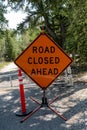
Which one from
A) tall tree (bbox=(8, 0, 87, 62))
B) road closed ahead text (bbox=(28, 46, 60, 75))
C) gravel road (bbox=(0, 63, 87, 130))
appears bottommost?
gravel road (bbox=(0, 63, 87, 130))

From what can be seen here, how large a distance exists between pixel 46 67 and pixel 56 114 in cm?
123

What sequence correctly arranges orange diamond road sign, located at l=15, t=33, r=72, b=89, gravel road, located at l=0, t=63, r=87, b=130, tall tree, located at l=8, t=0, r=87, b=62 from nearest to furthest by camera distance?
gravel road, located at l=0, t=63, r=87, b=130 → orange diamond road sign, located at l=15, t=33, r=72, b=89 → tall tree, located at l=8, t=0, r=87, b=62

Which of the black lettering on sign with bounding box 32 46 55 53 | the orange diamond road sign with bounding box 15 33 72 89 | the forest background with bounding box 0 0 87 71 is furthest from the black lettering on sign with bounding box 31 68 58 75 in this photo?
the forest background with bounding box 0 0 87 71

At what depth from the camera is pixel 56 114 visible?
326 inches

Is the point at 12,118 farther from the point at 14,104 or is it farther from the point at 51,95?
the point at 51,95

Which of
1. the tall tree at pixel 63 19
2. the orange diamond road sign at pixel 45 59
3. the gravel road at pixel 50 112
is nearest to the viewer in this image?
the gravel road at pixel 50 112

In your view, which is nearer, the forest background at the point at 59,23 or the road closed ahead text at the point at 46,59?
the road closed ahead text at the point at 46,59

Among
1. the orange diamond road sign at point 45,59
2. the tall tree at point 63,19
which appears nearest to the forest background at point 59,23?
the tall tree at point 63,19

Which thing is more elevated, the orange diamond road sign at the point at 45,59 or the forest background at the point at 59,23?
the forest background at the point at 59,23

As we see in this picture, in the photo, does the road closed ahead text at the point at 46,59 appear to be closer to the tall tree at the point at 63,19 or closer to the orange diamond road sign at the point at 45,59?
the orange diamond road sign at the point at 45,59

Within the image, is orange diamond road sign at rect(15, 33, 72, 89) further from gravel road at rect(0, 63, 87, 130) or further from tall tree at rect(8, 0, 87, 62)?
tall tree at rect(8, 0, 87, 62)

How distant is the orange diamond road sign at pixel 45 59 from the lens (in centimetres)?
845

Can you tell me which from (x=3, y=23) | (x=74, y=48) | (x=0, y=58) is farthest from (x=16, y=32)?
(x=0, y=58)

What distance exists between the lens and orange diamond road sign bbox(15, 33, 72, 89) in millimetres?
8453
